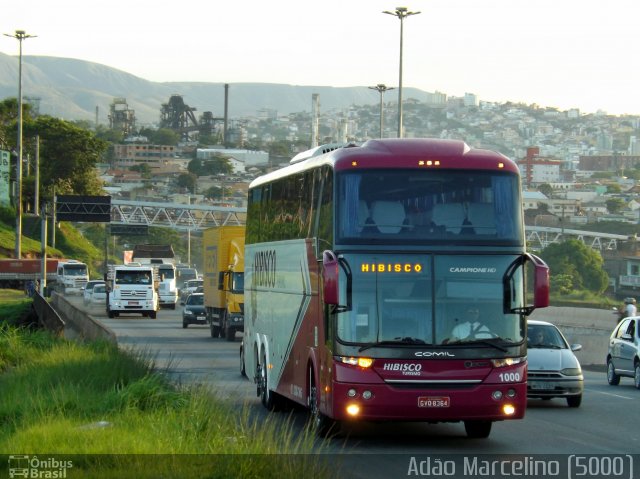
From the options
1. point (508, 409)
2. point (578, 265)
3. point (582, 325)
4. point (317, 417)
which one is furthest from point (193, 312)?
point (578, 265)

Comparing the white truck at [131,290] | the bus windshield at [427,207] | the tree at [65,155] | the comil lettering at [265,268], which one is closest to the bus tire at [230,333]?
the white truck at [131,290]

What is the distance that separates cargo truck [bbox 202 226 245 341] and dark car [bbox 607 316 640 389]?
44.3ft

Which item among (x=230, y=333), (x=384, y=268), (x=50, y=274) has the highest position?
(x=384, y=268)

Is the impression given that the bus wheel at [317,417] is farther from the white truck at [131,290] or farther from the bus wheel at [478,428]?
the white truck at [131,290]

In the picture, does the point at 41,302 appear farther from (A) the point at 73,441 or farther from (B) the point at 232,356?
(A) the point at 73,441

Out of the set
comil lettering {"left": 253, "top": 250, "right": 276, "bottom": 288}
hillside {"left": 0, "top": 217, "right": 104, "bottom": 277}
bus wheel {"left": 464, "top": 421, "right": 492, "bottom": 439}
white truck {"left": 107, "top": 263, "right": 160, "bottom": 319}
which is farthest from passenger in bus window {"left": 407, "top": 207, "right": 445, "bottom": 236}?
hillside {"left": 0, "top": 217, "right": 104, "bottom": 277}

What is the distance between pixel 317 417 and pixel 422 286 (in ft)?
7.02

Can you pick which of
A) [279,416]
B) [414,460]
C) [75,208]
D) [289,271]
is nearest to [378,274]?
[414,460]

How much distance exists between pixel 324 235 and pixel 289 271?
2.68 m

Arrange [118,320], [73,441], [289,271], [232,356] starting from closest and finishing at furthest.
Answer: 1. [73,441]
2. [289,271]
3. [232,356]
4. [118,320]

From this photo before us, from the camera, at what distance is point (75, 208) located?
9156 cm

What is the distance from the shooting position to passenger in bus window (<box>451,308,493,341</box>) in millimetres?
14883

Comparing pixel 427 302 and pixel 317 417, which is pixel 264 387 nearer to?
pixel 317 417

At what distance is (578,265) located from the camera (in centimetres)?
10312
